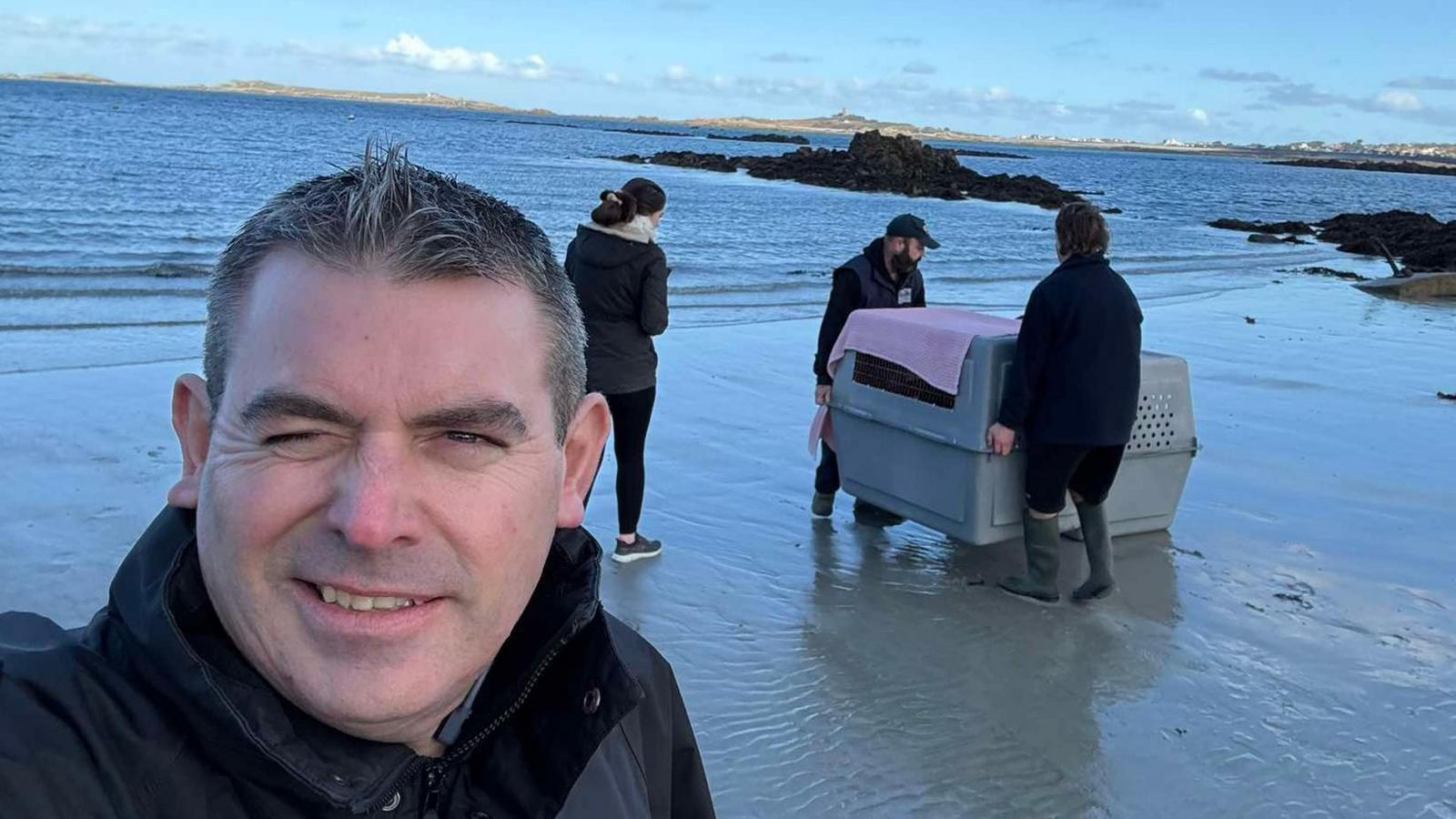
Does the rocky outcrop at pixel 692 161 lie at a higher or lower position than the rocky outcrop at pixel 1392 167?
lower

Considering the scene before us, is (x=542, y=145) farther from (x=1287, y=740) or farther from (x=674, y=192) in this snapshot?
(x=1287, y=740)

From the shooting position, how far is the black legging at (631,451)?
607cm

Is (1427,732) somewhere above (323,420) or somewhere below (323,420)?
below

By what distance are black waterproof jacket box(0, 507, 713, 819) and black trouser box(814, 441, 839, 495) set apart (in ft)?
17.6

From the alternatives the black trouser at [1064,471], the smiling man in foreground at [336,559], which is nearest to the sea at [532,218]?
the smiling man in foreground at [336,559]

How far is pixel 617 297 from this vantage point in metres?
5.89

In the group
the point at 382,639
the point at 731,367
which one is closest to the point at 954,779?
the point at 382,639

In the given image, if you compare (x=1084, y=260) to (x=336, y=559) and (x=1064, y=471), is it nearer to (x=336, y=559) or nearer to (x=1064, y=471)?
(x=1064, y=471)

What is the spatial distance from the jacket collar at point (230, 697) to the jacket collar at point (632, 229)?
14.8 feet

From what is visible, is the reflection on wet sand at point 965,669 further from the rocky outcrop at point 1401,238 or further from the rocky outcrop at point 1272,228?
the rocky outcrop at point 1272,228

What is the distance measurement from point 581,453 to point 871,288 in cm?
518

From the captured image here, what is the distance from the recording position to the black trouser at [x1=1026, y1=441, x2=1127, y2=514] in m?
5.56

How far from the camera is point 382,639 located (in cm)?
133

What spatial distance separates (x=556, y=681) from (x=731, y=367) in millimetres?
9830
